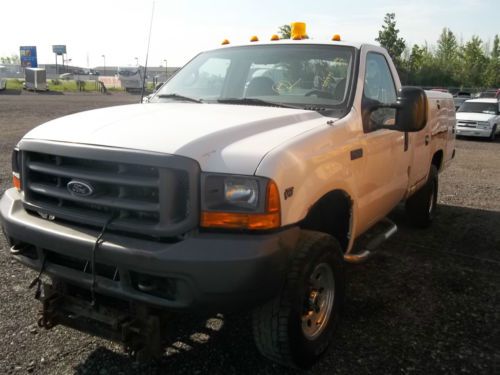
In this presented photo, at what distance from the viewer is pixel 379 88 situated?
4227 millimetres

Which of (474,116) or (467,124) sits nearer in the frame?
(467,124)

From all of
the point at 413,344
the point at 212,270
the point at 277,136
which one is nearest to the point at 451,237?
the point at 413,344

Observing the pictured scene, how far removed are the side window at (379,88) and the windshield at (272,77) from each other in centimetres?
25

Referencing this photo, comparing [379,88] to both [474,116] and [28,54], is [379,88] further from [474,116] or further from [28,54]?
[28,54]

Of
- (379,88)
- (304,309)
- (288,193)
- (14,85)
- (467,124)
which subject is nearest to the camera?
(288,193)

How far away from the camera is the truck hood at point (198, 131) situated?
2.53 meters

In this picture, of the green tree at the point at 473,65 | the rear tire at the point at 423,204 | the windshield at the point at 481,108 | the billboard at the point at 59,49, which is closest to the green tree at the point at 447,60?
the green tree at the point at 473,65

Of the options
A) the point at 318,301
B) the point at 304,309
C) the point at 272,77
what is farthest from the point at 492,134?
the point at 304,309

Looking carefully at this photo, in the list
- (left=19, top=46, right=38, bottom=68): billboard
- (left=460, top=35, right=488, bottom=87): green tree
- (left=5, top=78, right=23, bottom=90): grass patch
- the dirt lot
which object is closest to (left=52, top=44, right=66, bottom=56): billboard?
(left=19, top=46, right=38, bottom=68): billboard

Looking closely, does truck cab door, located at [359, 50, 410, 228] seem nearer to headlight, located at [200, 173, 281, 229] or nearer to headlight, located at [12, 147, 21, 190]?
headlight, located at [200, 173, 281, 229]

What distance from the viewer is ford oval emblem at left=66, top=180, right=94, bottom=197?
2654 mm

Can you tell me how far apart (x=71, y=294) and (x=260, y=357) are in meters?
1.24

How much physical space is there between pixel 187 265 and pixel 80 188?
2.59ft

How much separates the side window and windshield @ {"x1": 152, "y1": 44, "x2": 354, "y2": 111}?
0.25 meters
